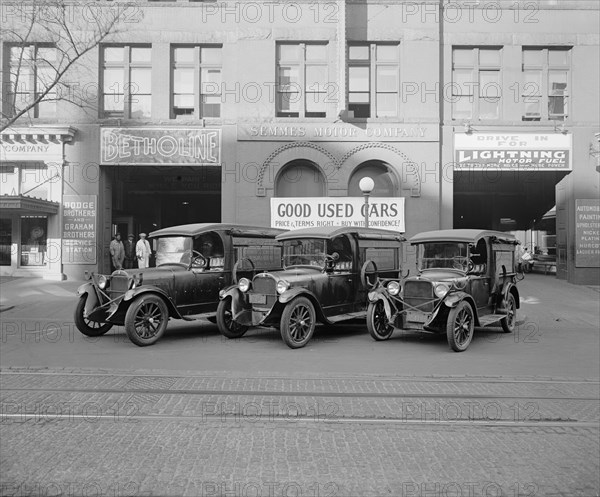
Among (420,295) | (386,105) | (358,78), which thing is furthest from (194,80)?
(420,295)

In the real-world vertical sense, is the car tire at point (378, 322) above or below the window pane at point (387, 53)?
below

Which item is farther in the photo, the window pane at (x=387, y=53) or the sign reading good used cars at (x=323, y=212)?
the window pane at (x=387, y=53)

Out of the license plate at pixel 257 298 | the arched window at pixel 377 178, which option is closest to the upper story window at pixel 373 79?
the arched window at pixel 377 178

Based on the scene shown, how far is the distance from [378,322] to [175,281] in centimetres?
400

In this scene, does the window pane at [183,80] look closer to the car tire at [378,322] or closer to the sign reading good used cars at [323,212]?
the sign reading good used cars at [323,212]

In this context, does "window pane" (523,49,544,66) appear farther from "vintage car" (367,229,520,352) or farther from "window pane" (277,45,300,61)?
"vintage car" (367,229,520,352)

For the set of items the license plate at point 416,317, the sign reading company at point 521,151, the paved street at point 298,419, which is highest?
the sign reading company at point 521,151

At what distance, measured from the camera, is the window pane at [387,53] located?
20609mm

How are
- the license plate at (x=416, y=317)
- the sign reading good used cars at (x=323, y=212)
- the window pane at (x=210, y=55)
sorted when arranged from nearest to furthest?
the license plate at (x=416, y=317)
the sign reading good used cars at (x=323, y=212)
the window pane at (x=210, y=55)

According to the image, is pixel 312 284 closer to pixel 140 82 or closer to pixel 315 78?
pixel 315 78

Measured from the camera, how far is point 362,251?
1184 cm

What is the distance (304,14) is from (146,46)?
232 inches

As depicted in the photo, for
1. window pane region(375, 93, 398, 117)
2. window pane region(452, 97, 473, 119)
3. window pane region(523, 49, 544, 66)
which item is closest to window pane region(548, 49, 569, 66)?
window pane region(523, 49, 544, 66)

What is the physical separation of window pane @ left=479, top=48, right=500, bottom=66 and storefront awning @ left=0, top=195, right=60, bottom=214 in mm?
16163
